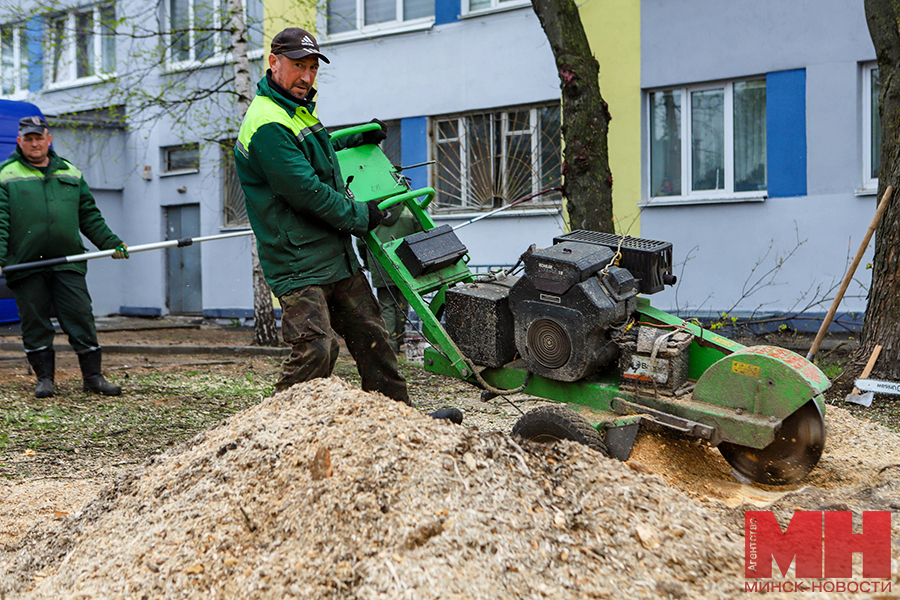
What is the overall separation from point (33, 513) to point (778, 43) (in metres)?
8.83

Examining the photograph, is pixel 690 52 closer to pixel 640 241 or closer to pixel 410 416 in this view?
pixel 640 241

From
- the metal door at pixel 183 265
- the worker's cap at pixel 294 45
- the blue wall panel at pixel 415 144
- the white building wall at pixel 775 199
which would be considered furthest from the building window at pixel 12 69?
the worker's cap at pixel 294 45

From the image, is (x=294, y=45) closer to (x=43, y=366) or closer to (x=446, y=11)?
(x=43, y=366)

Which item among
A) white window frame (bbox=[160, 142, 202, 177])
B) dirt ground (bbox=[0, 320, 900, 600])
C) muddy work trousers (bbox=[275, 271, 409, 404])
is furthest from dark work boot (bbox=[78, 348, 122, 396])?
white window frame (bbox=[160, 142, 202, 177])

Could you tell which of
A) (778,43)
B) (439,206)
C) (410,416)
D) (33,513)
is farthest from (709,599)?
(439,206)

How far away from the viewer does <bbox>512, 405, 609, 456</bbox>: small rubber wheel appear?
11.9 ft

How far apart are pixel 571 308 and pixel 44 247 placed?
468 cm

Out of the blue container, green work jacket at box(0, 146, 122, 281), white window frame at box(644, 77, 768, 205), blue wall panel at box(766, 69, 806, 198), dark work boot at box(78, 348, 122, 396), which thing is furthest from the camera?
white window frame at box(644, 77, 768, 205)

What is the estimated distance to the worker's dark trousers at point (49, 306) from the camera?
6.61 m

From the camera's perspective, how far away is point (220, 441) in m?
3.35

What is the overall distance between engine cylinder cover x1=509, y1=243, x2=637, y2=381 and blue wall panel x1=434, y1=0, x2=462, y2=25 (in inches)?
346

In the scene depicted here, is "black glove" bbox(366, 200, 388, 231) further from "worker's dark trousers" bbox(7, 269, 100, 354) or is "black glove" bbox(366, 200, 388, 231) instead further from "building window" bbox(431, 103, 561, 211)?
"building window" bbox(431, 103, 561, 211)

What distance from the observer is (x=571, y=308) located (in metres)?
3.90

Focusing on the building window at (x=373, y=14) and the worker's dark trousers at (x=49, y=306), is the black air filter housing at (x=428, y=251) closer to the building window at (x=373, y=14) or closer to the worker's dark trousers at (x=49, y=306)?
the worker's dark trousers at (x=49, y=306)
